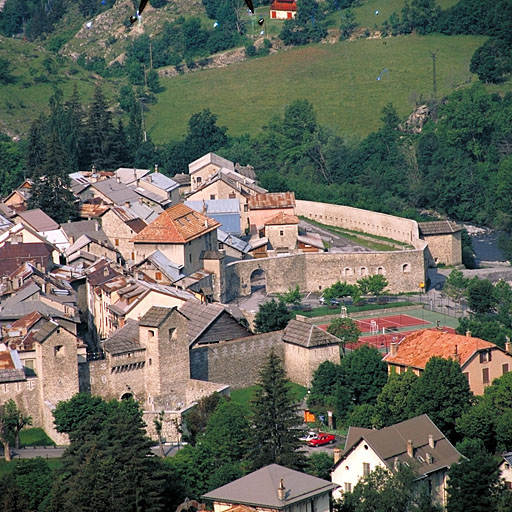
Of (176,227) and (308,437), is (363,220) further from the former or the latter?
(308,437)

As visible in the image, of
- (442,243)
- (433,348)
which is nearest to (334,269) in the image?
(442,243)

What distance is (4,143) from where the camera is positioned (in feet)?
397

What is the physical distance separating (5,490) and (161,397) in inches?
534

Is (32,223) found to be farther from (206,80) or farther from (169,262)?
(206,80)

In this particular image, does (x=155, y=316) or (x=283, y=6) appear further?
(x=283, y=6)

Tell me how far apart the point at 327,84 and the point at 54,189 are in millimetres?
63632

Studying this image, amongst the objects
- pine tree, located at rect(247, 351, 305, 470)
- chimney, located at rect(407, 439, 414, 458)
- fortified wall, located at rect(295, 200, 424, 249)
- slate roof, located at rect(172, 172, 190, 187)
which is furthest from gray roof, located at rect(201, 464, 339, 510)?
slate roof, located at rect(172, 172, 190, 187)

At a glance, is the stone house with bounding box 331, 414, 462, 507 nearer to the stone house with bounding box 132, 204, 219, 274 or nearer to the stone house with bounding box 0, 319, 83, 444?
the stone house with bounding box 0, 319, 83, 444

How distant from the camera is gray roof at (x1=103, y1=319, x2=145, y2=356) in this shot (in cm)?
7138

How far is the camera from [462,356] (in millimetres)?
72438

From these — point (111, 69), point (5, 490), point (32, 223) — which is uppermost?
point (111, 69)

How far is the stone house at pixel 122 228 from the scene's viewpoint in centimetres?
9356

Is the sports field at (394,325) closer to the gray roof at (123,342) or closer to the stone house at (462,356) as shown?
the stone house at (462,356)

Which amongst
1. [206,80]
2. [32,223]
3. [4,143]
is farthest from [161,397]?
[206,80]
